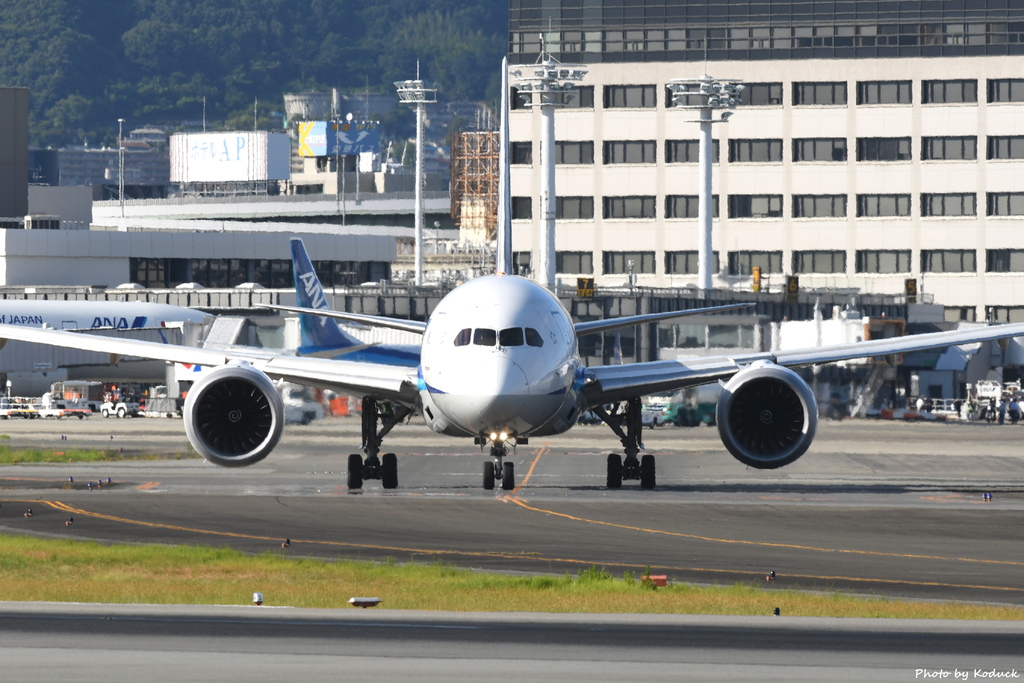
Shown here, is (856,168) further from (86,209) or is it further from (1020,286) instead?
(86,209)

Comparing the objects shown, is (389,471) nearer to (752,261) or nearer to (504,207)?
(504,207)

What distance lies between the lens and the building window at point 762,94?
142500 mm

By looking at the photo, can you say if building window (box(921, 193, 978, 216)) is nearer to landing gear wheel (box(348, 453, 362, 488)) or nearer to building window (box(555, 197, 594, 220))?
building window (box(555, 197, 594, 220))

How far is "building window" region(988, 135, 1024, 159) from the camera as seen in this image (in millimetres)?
138500

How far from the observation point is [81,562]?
1195 inches

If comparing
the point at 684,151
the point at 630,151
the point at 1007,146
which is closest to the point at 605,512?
the point at 684,151

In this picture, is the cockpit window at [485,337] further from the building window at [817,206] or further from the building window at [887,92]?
the building window at [887,92]

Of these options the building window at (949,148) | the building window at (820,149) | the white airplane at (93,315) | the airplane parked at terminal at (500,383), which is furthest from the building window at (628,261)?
the airplane parked at terminal at (500,383)

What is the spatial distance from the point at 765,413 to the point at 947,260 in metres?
104

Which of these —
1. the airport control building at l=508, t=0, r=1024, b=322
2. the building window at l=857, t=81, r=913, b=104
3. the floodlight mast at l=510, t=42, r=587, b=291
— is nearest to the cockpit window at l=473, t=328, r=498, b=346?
the floodlight mast at l=510, t=42, r=587, b=291

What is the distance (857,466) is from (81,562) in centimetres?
3066

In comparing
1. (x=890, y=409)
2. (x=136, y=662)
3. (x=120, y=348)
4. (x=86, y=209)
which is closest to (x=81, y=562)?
(x=136, y=662)

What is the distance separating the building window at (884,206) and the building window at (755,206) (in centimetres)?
748

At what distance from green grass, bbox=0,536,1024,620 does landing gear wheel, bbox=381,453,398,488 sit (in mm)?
12789
